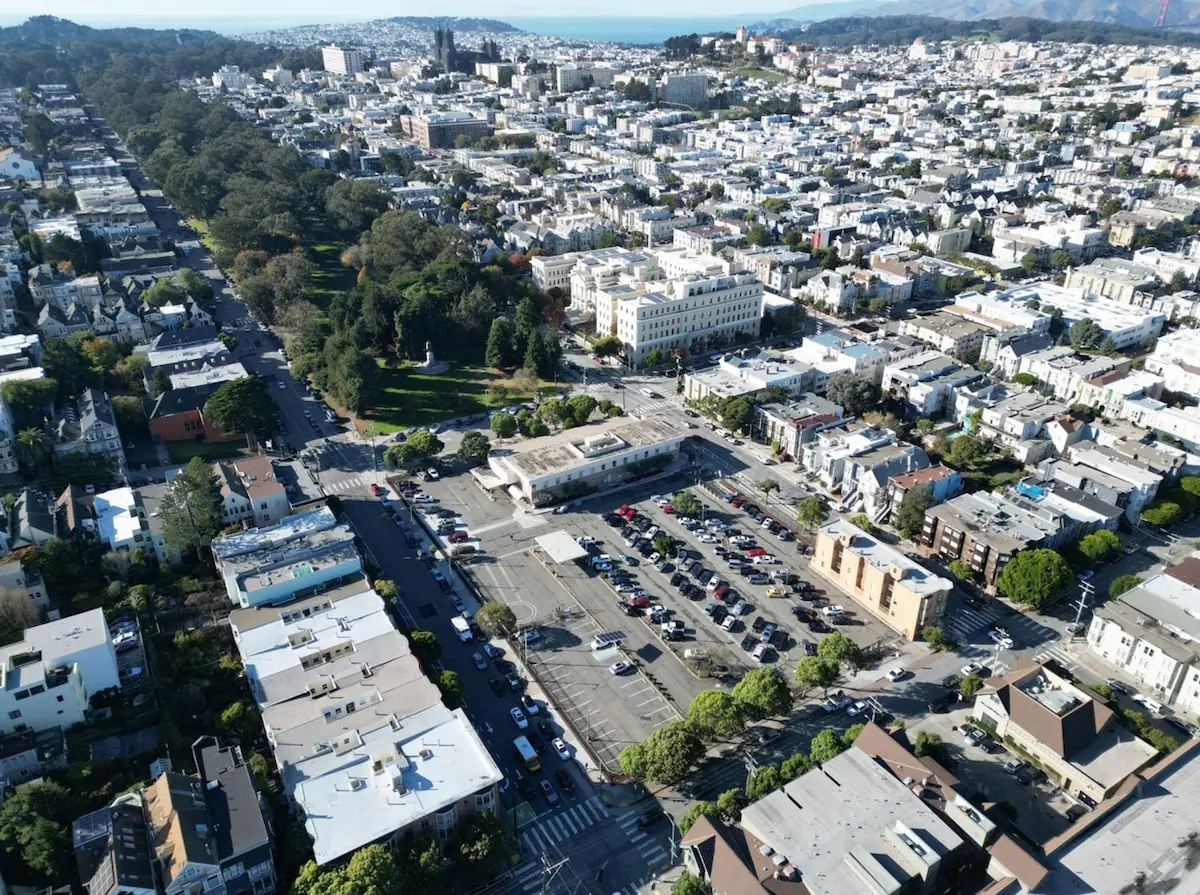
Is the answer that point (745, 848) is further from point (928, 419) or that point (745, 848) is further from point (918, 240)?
point (918, 240)

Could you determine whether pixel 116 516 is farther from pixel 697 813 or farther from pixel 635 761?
pixel 697 813

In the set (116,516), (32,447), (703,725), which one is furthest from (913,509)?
(32,447)

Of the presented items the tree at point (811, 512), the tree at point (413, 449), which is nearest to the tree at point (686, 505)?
the tree at point (811, 512)

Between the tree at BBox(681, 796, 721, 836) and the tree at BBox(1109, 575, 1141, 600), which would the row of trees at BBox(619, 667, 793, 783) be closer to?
the tree at BBox(681, 796, 721, 836)

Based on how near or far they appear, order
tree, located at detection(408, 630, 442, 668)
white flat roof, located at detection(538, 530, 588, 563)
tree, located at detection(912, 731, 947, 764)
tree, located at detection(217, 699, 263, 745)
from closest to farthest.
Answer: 1. tree, located at detection(912, 731, 947, 764)
2. tree, located at detection(217, 699, 263, 745)
3. tree, located at detection(408, 630, 442, 668)
4. white flat roof, located at detection(538, 530, 588, 563)

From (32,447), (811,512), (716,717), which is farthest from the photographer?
(32,447)

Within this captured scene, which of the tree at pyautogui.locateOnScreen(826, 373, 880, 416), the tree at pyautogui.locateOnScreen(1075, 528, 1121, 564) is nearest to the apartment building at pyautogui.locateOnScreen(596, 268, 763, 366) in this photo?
the tree at pyautogui.locateOnScreen(826, 373, 880, 416)

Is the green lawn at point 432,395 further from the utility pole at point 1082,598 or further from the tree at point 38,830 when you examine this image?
the utility pole at point 1082,598
